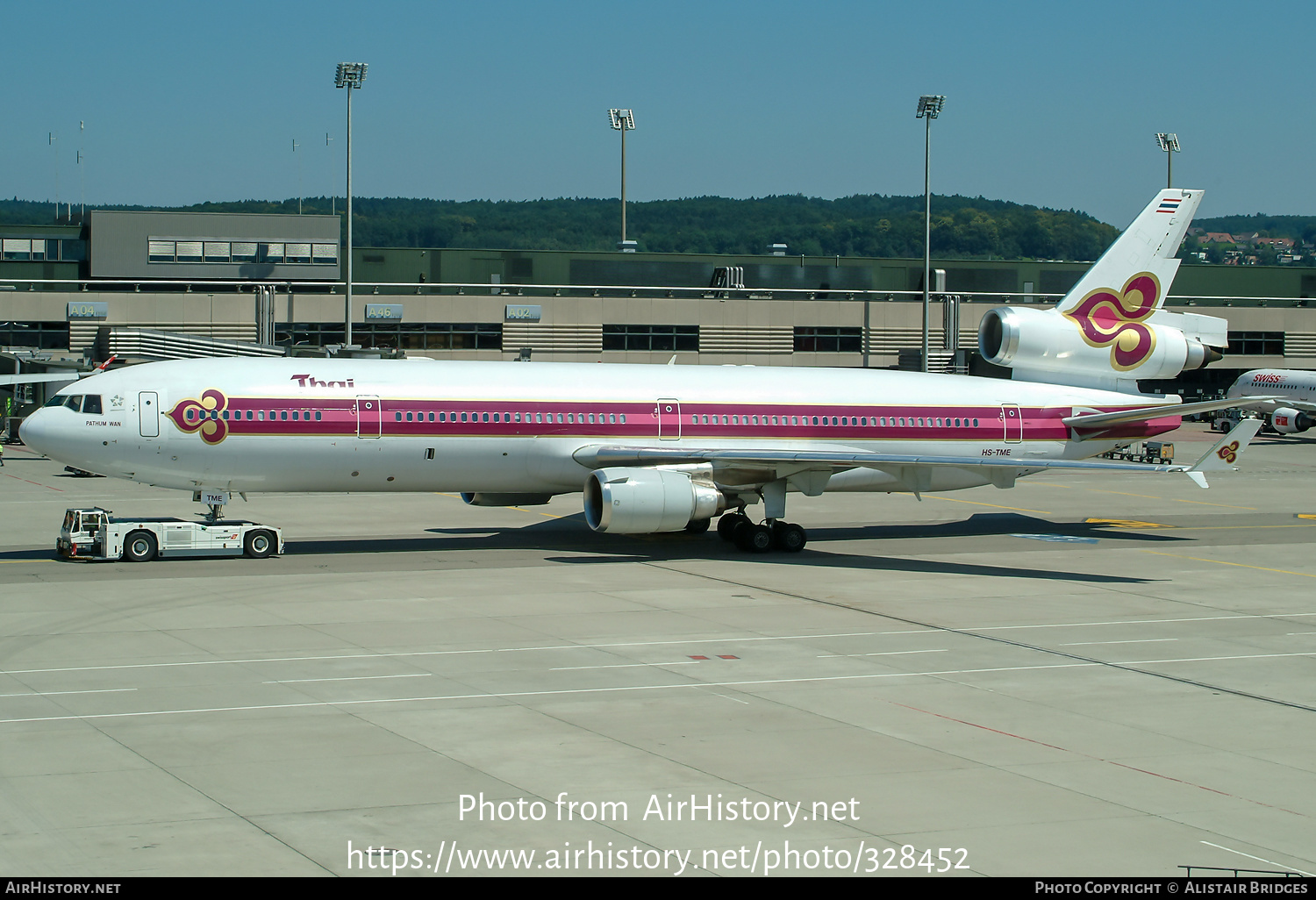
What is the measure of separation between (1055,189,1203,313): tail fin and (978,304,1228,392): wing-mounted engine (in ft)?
3.30

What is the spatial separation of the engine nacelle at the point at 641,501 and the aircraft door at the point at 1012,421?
1050 centimetres

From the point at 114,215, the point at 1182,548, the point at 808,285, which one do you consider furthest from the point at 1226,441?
the point at 114,215

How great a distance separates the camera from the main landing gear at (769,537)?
35.3m

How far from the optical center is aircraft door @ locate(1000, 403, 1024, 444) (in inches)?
1542

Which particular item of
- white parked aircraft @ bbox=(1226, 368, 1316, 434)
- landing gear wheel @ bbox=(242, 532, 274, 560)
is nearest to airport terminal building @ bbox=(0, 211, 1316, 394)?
white parked aircraft @ bbox=(1226, 368, 1316, 434)

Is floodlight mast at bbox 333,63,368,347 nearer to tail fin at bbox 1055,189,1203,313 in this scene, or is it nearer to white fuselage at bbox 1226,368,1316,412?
tail fin at bbox 1055,189,1203,313

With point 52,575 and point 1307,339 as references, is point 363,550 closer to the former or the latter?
point 52,575

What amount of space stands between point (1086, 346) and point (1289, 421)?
45.9m

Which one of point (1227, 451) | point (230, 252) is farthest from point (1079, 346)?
point (230, 252)

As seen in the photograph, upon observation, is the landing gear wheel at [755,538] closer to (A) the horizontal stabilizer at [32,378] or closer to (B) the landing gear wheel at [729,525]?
(B) the landing gear wheel at [729,525]

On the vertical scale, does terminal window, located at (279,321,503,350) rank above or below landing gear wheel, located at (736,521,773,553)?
above

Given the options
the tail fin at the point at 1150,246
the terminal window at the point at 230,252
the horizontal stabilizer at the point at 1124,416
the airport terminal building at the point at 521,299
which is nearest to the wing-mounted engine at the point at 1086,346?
the tail fin at the point at 1150,246

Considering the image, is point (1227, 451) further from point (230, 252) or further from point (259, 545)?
point (230, 252)

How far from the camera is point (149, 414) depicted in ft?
105
